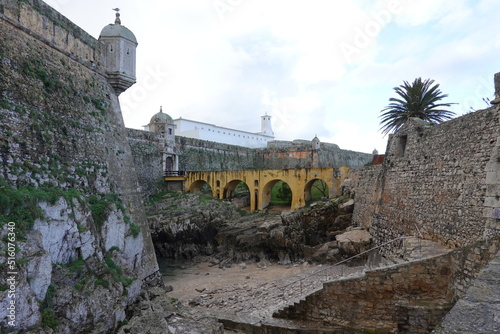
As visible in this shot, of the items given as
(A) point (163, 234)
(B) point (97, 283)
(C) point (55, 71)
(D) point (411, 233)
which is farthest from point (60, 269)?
(A) point (163, 234)

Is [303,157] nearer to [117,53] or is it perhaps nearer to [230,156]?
[230,156]

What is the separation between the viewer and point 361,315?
317 inches

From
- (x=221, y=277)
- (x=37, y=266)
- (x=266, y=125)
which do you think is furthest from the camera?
(x=266, y=125)

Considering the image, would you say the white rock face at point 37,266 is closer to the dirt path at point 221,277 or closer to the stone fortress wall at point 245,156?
the dirt path at point 221,277

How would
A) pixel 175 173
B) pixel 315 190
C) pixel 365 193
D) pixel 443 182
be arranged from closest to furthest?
pixel 443 182 < pixel 365 193 < pixel 315 190 < pixel 175 173

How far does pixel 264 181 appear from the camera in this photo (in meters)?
24.7

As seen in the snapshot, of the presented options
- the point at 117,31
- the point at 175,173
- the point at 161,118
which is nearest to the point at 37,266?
the point at 117,31

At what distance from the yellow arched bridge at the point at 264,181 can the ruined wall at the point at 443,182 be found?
784 centimetres

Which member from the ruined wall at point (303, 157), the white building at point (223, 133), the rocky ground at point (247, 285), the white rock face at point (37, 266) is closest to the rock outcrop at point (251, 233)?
the rocky ground at point (247, 285)

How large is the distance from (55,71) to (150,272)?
7993mm

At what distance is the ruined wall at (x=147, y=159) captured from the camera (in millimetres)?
27203

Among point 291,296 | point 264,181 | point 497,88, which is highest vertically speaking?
point 497,88

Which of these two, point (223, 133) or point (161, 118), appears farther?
point (223, 133)

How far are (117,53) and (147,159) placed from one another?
14989 millimetres
